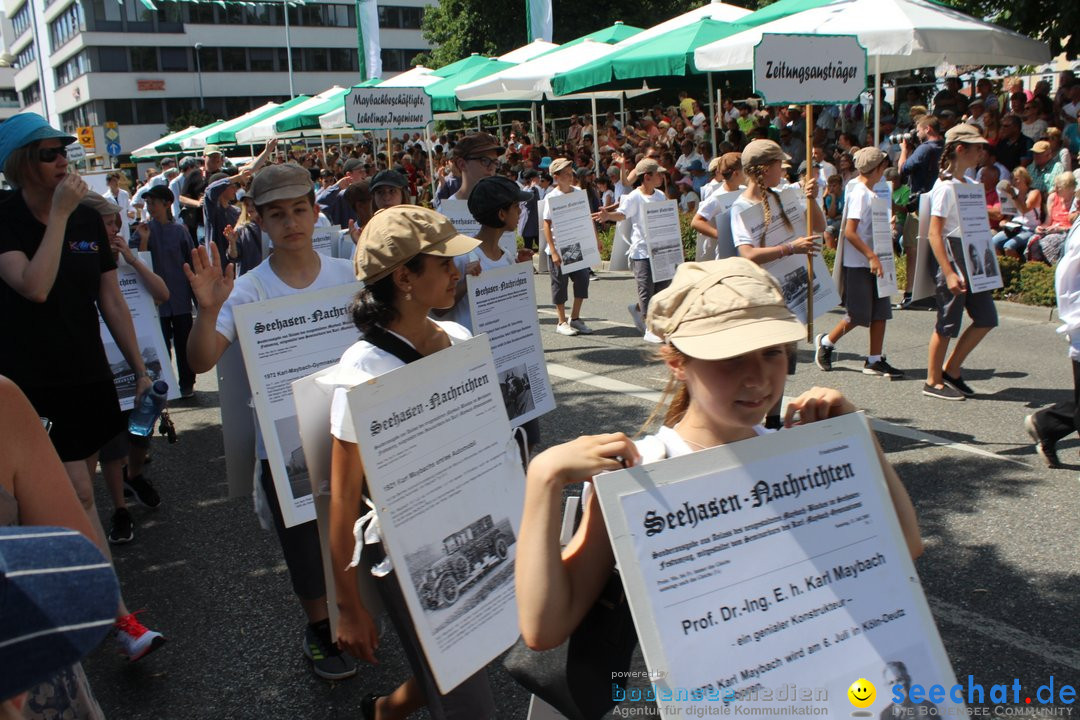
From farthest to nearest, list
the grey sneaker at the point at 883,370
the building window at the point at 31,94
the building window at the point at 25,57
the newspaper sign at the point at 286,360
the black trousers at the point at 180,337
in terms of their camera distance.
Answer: the building window at the point at 31,94 → the building window at the point at 25,57 → the black trousers at the point at 180,337 → the grey sneaker at the point at 883,370 → the newspaper sign at the point at 286,360

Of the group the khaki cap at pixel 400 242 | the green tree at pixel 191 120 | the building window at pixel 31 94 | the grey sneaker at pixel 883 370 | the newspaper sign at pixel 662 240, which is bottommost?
the grey sneaker at pixel 883 370

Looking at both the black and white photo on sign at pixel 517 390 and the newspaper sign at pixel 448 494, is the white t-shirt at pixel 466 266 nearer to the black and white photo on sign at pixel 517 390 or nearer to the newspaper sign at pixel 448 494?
the black and white photo on sign at pixel 517 390

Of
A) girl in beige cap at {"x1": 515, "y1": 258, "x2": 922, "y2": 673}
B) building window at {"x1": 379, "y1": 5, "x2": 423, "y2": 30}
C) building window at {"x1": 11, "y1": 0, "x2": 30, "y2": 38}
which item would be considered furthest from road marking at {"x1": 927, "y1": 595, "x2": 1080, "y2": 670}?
building window at {"x1": 11, "y1": 0, "x2": 30, "y2": 38}

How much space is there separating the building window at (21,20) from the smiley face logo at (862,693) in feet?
354

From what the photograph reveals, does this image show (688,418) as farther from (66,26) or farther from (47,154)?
(66,26)

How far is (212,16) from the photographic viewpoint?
74375 millimetres

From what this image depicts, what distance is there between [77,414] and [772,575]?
3157mm

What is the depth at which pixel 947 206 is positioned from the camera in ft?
22.8

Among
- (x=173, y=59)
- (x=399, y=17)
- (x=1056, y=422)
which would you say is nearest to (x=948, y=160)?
(x=1056, y=422)

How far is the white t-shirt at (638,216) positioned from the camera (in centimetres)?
916

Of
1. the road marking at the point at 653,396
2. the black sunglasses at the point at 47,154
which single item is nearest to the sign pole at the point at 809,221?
the road marking at the point at 653,396

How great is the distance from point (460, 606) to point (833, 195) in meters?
12.8

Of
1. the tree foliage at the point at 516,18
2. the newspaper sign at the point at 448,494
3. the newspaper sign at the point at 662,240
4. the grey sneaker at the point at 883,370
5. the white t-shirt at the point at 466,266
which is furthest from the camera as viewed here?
the tree foliage at the point at 516,18

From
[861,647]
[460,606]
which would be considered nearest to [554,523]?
[861,647]
